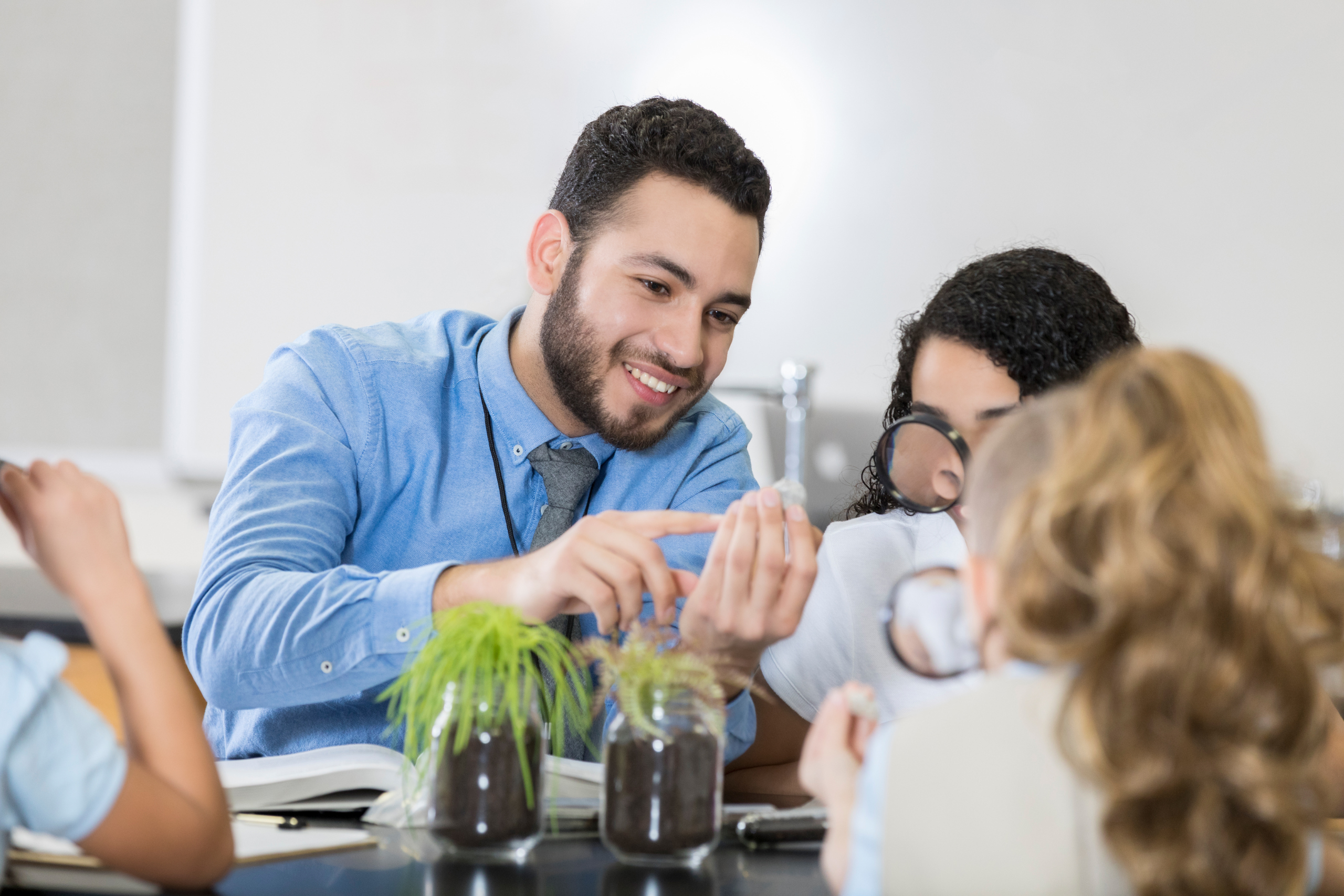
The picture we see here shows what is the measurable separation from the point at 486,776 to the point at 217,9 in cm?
312

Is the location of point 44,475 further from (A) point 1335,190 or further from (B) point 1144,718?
(A) point 1335,190

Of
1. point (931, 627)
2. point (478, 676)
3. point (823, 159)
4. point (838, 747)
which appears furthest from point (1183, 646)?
point (823, 159)

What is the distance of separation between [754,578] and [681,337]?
19.1 inches

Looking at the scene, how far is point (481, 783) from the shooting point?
854mm

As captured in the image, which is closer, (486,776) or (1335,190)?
(486,776)

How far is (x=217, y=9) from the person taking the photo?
3338 millimetres

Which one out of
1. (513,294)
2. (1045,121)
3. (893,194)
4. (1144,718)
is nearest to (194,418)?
(513,294)

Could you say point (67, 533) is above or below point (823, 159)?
below

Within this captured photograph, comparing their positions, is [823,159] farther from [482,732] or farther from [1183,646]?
[1183,646]

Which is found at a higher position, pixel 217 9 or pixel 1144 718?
pixel 217 9

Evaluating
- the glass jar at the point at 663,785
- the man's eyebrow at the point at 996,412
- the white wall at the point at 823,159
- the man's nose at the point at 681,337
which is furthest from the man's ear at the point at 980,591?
the white wall at the point at 823,159

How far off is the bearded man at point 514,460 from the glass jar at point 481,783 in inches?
11.2

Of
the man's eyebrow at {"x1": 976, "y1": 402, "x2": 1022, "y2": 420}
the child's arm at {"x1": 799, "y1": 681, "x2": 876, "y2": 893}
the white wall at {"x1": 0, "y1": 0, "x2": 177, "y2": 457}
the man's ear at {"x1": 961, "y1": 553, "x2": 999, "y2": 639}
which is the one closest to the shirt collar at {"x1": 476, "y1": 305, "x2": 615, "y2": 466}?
the man's eyebrow at {"x1": 976, "y1": 402, "x2": 1022, "y2": 420}

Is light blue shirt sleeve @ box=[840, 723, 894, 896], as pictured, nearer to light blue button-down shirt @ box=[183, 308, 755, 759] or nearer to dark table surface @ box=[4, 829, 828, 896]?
dark table surface @ box=[4, 829, 828, 896]
